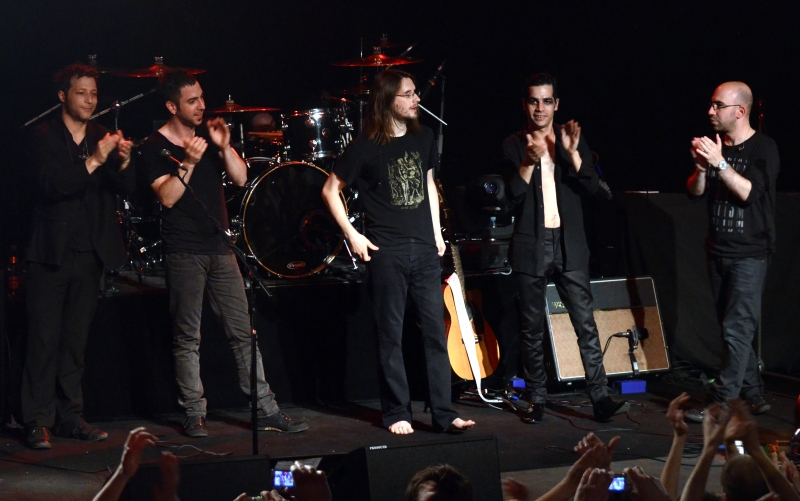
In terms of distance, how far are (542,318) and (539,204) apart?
70 cm

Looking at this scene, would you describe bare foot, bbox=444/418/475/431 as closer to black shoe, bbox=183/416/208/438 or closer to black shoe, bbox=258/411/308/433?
black shoe, bbox=258/411/308/433

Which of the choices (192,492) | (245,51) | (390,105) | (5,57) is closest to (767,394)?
(390,105)

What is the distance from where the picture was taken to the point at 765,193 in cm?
575

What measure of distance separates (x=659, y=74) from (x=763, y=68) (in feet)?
2.97

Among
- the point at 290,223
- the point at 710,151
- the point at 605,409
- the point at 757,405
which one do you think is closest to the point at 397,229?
the point at 605,409

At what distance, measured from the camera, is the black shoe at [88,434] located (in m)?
5.51

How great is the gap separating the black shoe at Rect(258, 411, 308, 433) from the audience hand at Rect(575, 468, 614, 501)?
3598 millimetres

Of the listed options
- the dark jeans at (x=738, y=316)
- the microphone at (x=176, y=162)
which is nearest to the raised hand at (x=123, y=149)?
the microphone at (x=176, y=162)

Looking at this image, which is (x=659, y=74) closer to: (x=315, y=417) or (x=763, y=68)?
(x=763, y=68)

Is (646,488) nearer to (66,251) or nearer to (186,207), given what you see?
(186,207)

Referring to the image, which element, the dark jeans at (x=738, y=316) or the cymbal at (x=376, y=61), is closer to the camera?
the dark jeans at (x=738, y=316)

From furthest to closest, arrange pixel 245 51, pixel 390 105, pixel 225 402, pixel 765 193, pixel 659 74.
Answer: pixel 245 51 → pixel 659 74 → pixel 225 402 → pixel 765 193 → pixel 390 105

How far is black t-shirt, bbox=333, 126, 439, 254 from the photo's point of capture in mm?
5387

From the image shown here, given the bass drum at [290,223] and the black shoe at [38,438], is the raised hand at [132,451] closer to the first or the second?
the black shoe at [38,438]
